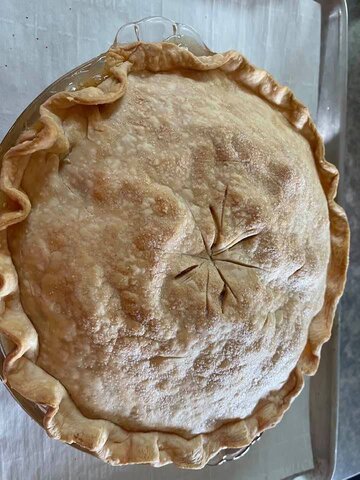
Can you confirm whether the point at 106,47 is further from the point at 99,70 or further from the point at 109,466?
the point at 109,466

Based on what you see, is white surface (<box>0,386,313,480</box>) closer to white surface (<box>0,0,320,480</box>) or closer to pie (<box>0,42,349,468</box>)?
white surface (<box>0,0,320,480</box>)

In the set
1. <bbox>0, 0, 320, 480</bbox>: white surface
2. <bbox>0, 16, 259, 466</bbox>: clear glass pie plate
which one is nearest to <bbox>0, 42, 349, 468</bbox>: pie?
<bbox>0, 16, 259, 466</bbox>: clear glass pie plate

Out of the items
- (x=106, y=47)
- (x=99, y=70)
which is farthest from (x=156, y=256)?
(x=106, y=47)

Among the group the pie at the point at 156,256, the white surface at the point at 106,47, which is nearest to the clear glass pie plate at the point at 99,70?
the pie at the point at 156,256

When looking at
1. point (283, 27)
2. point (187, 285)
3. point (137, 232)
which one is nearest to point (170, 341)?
point (187, 285)

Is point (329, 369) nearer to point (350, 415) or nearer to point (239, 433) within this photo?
point (350, 415)

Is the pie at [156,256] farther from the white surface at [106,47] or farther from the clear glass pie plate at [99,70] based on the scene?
the white surface at [106,47]
